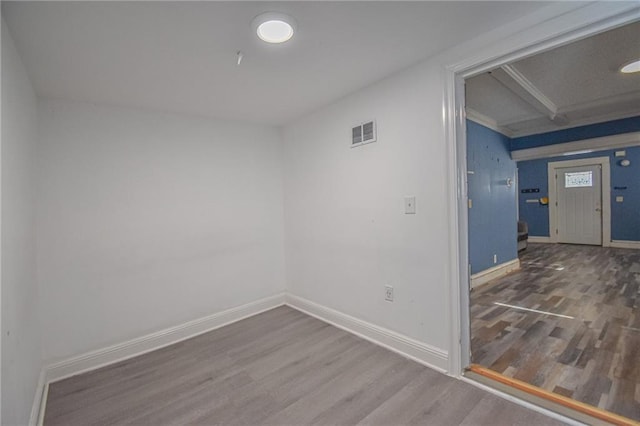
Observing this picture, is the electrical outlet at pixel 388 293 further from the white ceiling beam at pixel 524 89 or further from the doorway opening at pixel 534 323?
the white ceiling beam at pixel 524 89

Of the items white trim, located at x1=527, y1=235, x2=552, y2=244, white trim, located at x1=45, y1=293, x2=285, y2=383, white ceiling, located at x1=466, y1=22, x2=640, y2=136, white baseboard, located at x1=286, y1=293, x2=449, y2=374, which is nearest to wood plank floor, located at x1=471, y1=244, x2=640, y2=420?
white baseboard, located at x1=286, y1=293, x2=449, y2=374

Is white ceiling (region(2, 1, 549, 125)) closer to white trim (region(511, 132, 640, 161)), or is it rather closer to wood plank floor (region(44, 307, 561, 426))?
wood plank floor (region(44, 307, 561, 426))

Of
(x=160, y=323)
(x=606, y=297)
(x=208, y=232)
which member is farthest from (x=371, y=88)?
(x=606, y=297)

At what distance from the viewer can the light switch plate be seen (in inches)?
88.1

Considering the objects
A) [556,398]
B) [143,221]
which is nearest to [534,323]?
[556,398]

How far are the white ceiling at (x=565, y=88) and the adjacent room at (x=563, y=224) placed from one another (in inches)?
0.6

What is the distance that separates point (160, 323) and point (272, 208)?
1653 mm

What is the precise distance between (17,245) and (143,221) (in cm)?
111

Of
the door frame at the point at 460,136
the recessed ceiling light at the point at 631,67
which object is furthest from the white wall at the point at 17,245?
the recessed ceiling light at the point at 631,67

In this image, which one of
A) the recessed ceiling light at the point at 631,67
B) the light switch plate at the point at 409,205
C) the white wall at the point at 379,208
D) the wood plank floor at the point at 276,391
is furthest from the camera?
the recessed ceiling light at the point at 631,67

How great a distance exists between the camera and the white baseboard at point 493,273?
13.7 feet

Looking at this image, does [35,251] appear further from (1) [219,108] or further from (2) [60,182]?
(1) [219,108]

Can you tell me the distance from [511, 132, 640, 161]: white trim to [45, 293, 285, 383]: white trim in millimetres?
5253

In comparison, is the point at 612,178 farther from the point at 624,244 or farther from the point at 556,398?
the point at 556,398
